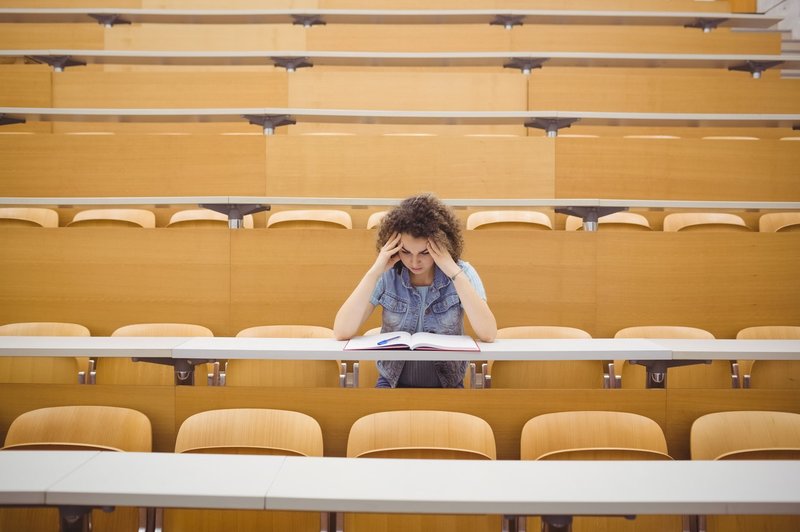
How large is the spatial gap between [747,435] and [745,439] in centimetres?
1

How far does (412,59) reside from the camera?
452 cm

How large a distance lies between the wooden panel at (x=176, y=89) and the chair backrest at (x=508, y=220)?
1.85 m

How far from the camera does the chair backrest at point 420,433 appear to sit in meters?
1.34

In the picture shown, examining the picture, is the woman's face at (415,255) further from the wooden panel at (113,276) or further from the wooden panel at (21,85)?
the wooden panel at (21,85)

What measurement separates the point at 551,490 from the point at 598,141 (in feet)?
8.88

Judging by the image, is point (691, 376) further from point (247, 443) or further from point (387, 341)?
point (247, 443)

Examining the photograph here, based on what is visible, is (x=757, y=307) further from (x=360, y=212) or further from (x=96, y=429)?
(x=96, y=429)

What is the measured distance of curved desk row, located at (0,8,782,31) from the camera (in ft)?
16.4

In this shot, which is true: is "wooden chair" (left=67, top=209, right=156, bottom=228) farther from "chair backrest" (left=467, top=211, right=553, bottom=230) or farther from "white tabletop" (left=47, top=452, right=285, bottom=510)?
"white tabletop" (left=47, top=452, right=285, bottom=510)

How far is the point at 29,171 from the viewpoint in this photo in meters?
3.33

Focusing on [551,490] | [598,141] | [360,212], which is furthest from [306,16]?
[551,490]

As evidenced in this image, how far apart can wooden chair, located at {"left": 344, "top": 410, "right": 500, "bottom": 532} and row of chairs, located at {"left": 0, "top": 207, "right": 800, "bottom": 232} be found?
170 centimetres

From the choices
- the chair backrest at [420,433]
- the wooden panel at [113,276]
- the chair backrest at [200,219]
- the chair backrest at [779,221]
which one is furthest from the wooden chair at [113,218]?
the chair backrest at [779,221]

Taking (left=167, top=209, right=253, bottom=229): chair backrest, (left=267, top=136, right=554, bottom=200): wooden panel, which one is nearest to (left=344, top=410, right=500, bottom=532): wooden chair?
(left=167, top=209, right=253, bottom=229): chair backrest
